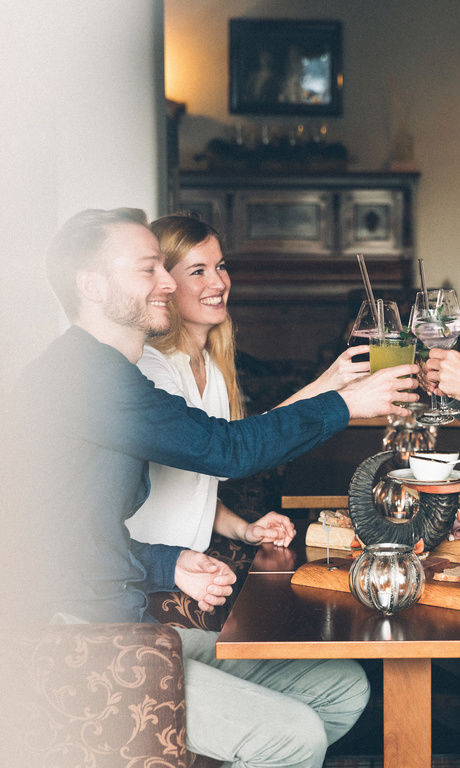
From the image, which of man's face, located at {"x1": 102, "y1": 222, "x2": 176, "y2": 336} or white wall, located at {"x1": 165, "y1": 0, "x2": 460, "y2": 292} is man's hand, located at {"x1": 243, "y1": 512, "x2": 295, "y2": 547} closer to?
man's face, located at {"x1": 102, "y1": 222, "x2": 176, "y2": 336}

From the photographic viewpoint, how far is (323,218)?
6477 millimetres

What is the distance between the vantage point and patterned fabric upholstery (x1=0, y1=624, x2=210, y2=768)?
127 centimetres

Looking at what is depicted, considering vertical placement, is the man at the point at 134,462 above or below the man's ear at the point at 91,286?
below

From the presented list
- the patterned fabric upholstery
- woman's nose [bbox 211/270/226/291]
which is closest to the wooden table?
the patterned fabric upholstery

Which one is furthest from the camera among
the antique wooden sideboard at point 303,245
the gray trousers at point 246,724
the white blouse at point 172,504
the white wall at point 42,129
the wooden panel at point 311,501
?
the antique wooden sideboard at point 303,245

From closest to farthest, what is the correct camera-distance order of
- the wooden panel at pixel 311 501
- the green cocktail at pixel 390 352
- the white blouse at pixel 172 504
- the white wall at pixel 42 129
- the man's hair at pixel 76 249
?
the white wall at pixel 42 129 < the man's hair at pixel 76 249 < the green cocktail at pixel 390 352 < the white blouse at pixel 172 504 < the wooden panel at pixel 311 501

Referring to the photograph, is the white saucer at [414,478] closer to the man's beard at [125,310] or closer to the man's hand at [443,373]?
the man's hand at [443,373]

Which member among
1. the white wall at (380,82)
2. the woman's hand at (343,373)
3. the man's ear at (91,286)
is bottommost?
the woman's hand at (343,373)

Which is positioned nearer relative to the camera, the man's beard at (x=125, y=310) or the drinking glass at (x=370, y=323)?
the man's beard at (x=125, y=310)

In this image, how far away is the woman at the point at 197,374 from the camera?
1.95m

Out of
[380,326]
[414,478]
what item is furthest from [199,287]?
[414,478]

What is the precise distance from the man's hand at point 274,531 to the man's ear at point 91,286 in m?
0.66

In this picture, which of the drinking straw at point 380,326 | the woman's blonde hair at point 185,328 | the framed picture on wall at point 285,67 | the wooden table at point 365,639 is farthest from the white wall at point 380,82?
the wooden table at point 365,639

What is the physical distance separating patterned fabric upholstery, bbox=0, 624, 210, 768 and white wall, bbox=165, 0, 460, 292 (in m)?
6.32
